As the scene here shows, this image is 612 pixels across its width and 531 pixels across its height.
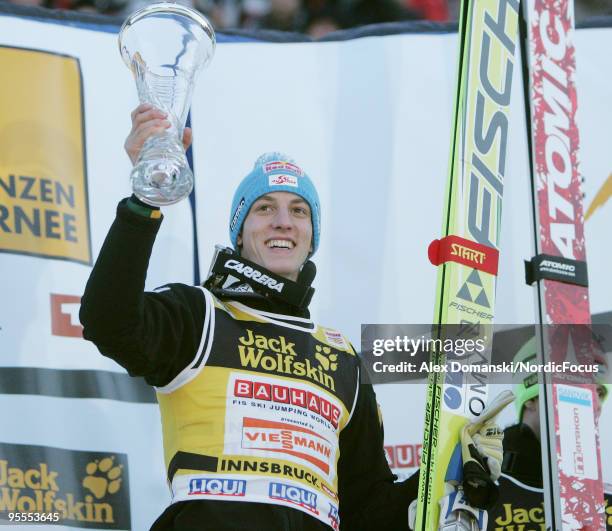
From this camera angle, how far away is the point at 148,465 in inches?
132

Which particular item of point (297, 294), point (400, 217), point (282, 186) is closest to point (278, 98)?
point (400, 217)

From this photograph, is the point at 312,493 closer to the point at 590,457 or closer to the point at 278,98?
the point at 590,457

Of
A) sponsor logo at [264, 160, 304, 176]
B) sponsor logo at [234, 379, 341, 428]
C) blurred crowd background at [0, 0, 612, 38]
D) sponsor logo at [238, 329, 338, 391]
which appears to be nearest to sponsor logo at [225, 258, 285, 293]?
sponsor logo at [238, 329, 338, 391]

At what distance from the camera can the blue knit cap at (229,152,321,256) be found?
10.0ft

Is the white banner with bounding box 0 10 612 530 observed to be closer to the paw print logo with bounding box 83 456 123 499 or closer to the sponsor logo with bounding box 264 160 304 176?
the paw print logo with bounding box 83 456 123 499

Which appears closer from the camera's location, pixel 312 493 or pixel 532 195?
pixel 312 493

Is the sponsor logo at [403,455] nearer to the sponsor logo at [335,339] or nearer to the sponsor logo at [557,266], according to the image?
the sponsor logo at [335,339]

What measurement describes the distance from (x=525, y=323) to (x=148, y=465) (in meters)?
1.29

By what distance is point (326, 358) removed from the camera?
2.90 metres

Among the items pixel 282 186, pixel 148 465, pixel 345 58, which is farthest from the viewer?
pixel 345 58

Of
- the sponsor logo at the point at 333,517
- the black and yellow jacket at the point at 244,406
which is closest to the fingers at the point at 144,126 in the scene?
the black and yellow jacket at the point at 244,406

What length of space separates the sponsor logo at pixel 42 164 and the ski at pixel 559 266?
1.39 m

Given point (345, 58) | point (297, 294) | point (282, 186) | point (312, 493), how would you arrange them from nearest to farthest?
point (312, 493) → point (297, 294) → point (282, 186) → point (345, 58)

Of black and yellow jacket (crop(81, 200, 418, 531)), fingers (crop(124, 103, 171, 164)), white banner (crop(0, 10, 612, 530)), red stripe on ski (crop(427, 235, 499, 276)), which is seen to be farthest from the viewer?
white banner (crop(0, 10, 612, 530))
